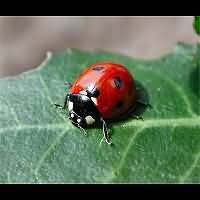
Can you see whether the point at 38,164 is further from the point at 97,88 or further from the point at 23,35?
the point at 23,35

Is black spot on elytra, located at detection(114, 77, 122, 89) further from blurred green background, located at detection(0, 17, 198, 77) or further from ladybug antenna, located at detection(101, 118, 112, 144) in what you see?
blurred green background, located at detection(0, 17, 198, 77)

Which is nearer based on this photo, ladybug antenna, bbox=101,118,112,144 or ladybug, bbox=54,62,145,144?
ladybug antenna, bbox=101,118,112,144

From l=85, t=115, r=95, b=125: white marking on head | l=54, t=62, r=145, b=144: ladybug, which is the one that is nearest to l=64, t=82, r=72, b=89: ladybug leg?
l=54, t=62, r=145, b=144: ladybug

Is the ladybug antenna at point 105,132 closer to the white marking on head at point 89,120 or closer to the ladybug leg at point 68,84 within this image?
the white marking on head at point 89,120

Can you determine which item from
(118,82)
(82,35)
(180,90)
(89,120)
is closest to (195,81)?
(180,90)

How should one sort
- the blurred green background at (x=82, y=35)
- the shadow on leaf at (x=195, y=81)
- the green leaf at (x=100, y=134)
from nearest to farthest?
the green leaf at (x=100, y=134) → the shadow on leaf at (x=195, y=81) → the blurred green background at (x=82, y=35)

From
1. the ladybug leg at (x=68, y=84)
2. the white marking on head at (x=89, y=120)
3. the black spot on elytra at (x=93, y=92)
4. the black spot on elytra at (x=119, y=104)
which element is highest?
the ladybug leg at (x=68, y=84)

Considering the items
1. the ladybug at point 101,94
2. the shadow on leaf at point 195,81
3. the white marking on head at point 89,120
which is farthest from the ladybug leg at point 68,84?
the shadow on leaf at point 195,81
